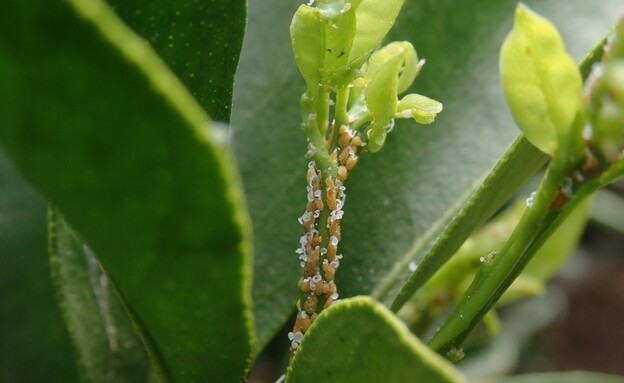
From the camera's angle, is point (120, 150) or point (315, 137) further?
point (315, 137)

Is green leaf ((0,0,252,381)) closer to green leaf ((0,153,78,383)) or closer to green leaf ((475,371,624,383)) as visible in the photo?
green leaf ((0,153,78,383))

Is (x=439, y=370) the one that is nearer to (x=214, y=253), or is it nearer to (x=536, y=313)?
(x=214, y=253)

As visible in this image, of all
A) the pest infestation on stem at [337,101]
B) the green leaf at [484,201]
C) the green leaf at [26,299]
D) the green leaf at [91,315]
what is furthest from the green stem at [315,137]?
the green leaf at [26,299]

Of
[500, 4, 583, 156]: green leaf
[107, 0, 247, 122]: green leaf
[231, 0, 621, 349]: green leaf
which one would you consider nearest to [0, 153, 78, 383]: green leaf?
[231, 0, 621, 349]: green leaf

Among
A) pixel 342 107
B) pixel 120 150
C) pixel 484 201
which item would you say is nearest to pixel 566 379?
pixel 484 201

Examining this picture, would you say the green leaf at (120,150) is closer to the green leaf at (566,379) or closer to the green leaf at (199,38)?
the green leaf at (199,38)

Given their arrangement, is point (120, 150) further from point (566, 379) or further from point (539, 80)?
point (566, 379)
